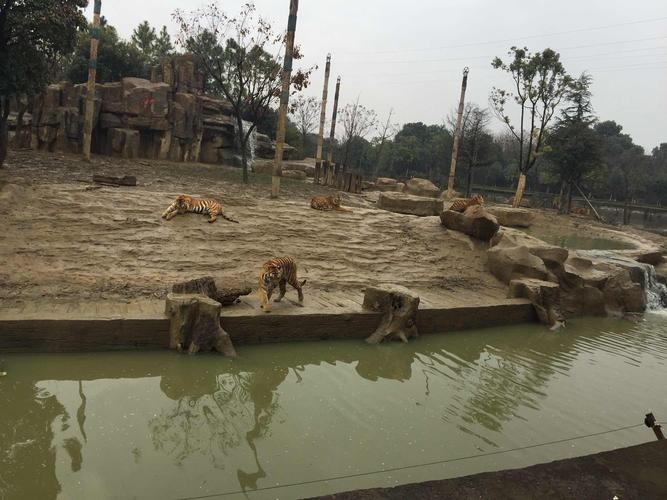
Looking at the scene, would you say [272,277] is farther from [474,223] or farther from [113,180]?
[113,180]

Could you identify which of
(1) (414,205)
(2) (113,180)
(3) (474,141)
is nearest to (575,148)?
(3) (474,141)

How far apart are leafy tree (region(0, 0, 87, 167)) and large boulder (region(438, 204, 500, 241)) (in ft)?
36.2

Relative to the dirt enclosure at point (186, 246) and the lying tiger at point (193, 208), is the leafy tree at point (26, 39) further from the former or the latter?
the lying tiger at point (193, 208)

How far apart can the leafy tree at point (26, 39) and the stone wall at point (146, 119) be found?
8.21 meters

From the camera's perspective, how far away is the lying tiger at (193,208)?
9352 millimetres

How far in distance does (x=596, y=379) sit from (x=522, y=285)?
2.88 meters

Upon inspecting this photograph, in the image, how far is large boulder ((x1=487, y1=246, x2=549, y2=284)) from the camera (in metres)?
9.73

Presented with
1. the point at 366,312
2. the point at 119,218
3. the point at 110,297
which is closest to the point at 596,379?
the point at 366,312

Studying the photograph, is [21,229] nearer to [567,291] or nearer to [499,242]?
[499,242]

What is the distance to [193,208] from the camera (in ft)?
31.7

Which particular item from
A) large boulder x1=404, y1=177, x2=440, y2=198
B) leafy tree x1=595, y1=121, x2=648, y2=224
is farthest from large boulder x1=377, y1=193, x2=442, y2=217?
leafy tree x1=595, y1=121, x2=648, y2=224

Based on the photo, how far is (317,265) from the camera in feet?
29.4

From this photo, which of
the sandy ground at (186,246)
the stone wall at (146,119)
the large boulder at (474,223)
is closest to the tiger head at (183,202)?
the sandy ground at (186,246)

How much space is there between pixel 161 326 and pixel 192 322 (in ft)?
1.17
